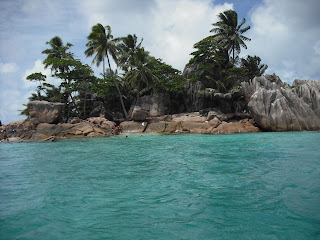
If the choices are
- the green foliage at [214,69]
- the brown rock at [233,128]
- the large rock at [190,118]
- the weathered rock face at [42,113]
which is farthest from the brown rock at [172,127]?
the weathered rock face at [42,113]

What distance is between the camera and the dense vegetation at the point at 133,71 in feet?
91.5

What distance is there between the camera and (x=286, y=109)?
69.0ft

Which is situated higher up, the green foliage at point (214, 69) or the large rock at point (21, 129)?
the green foliage at point (214, 69)

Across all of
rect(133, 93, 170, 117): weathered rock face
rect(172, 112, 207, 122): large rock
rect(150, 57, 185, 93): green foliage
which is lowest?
rect(172, 112, 207, 122): large rock

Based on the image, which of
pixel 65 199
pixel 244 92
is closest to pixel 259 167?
pixel 65 199

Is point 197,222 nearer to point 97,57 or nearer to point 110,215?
point 110,215

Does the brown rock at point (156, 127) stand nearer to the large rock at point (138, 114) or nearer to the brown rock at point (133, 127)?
the brown rock at point (133, 127)

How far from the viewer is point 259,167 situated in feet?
22.6

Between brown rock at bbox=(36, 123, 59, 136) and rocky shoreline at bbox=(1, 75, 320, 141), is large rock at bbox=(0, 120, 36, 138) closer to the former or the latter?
rocky shoreline at bbox=(1, 75, 320, 141)

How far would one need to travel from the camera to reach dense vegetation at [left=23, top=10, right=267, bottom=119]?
27891mm

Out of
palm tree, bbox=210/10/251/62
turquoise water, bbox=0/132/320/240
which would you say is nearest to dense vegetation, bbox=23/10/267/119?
palm tree, bbox=210/10/251/62

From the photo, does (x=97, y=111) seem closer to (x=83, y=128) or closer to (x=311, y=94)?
(x=83, y=128)

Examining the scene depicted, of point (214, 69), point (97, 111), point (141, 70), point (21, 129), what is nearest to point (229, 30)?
point (214, 69)

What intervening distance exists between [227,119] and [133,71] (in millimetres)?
14028
